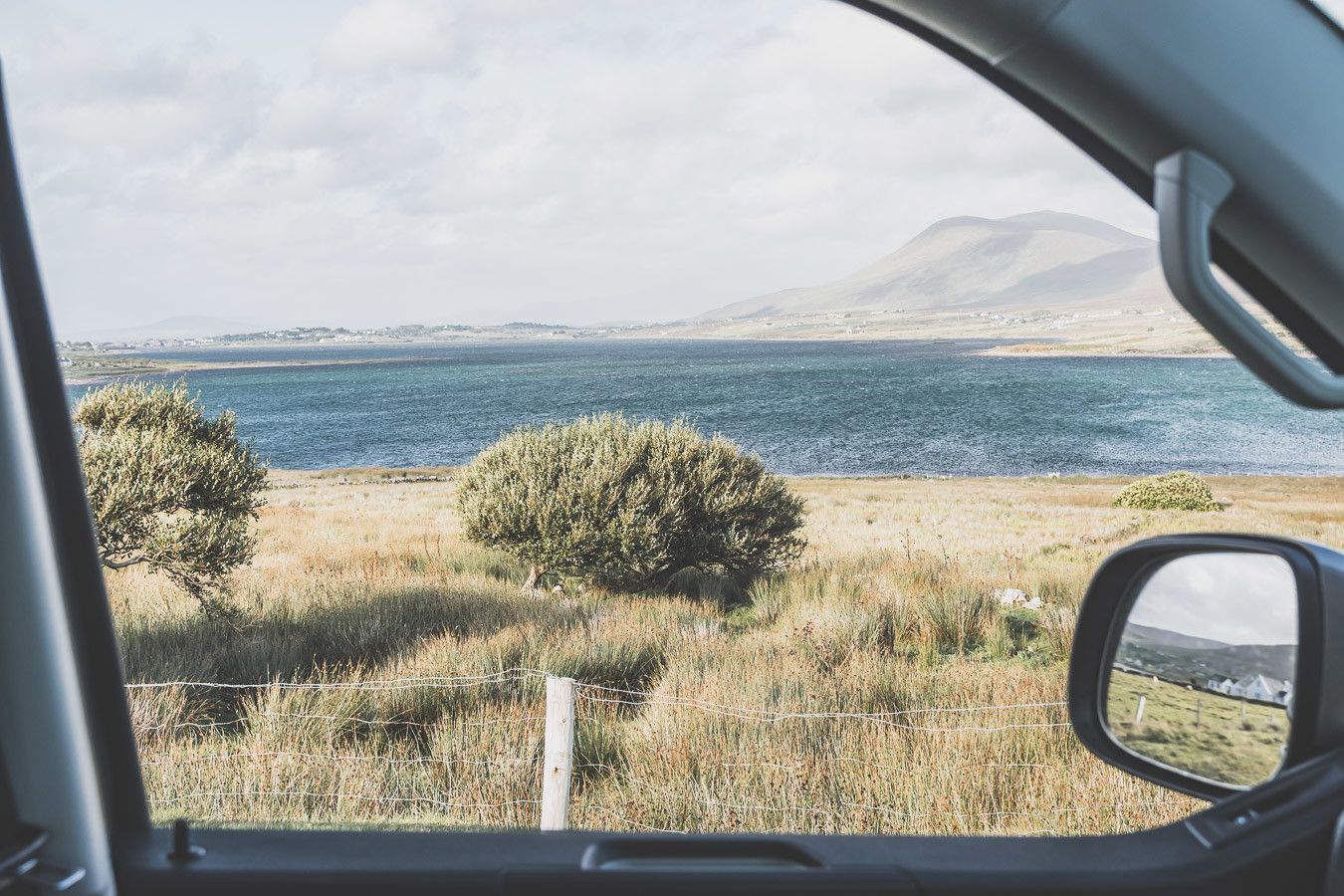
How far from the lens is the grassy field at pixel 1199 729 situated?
0.97 m

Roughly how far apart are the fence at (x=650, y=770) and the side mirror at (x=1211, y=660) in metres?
3.02

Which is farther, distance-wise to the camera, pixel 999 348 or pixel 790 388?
pixel 999 348

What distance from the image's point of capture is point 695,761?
4.68m

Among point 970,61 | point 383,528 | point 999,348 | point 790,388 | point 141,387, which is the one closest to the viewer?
point 970,61

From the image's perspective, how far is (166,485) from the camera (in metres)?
8.18

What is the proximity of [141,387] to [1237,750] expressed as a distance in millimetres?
9846

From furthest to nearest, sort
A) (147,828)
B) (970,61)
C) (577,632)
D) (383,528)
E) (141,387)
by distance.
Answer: (383,528), (141,387), (577,632), (147,828), (970,61)

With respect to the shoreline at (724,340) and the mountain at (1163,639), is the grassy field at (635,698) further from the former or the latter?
the shoreline at (724,340)

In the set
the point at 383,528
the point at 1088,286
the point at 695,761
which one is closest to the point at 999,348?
the point at 1088,286

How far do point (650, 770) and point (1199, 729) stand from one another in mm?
3852

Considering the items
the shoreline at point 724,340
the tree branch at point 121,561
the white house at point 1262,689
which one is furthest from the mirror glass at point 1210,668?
the shoreline at point 724,340

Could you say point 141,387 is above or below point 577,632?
above

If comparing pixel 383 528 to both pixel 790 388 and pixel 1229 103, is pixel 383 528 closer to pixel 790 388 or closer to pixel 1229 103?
pixel 1229 103

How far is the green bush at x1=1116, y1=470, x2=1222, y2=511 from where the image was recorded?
2200cm
